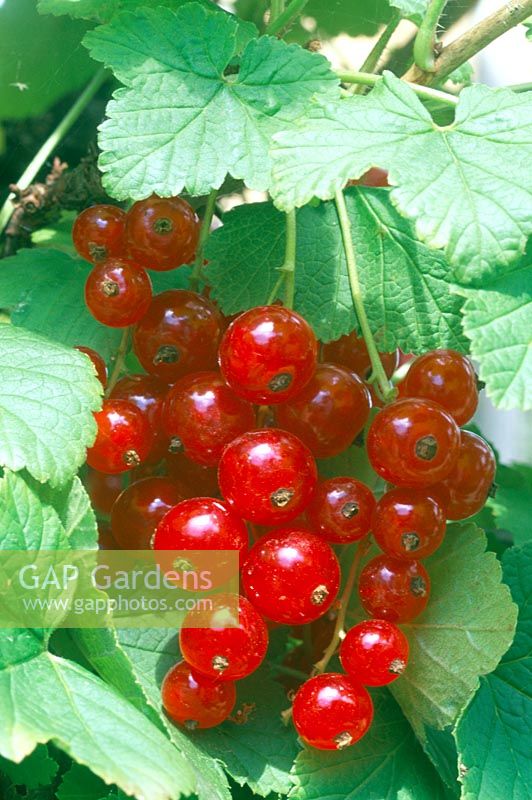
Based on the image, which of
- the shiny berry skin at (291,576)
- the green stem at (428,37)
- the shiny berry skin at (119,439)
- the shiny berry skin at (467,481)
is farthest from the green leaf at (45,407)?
the green stem at (428,37)

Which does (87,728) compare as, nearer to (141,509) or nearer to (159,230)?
(141,509)

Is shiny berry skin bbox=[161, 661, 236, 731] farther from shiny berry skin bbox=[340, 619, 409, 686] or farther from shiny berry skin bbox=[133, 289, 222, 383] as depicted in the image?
shiny berry skin bbox=[133, 289, 222, 383]

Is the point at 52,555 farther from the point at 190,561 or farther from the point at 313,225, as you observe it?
the point at 313,225

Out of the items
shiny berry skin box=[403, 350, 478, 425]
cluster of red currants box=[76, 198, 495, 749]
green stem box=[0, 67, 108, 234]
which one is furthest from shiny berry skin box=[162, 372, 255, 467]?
green stem box=[0, 67, 108, 234]

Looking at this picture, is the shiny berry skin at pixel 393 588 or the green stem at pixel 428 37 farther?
the green stem at pixel 428 37

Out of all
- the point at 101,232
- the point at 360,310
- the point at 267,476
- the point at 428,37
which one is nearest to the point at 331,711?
the point at 267,476

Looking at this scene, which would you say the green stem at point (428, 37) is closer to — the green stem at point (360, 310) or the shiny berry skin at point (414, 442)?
the green stem at point (360, 310)
